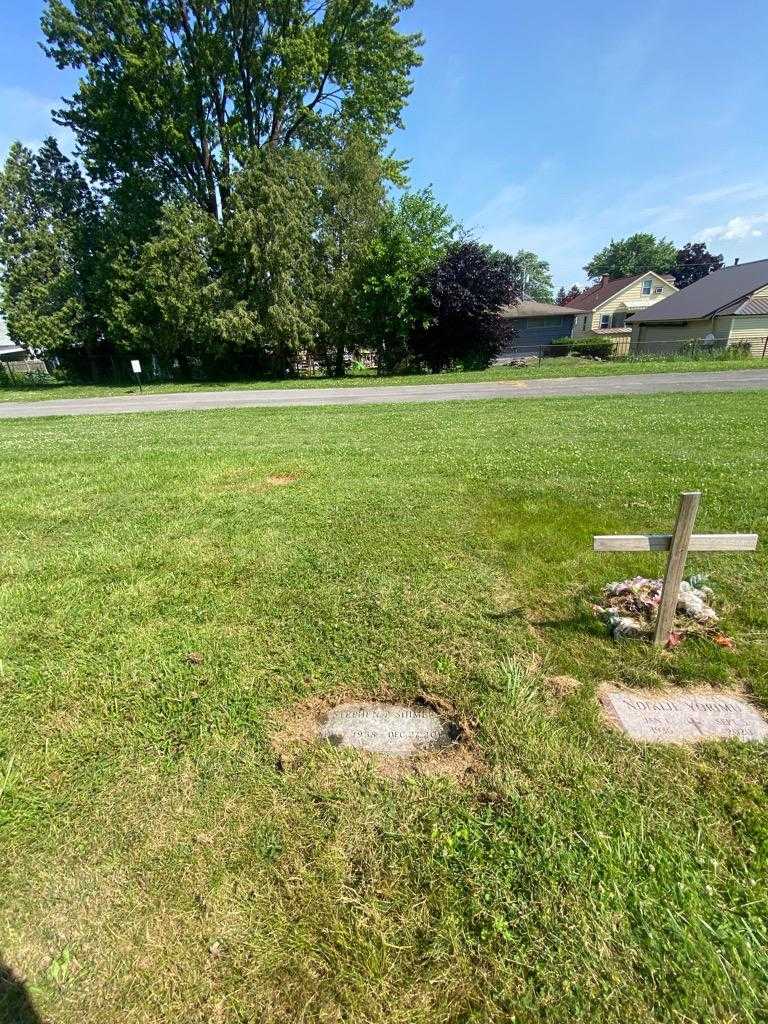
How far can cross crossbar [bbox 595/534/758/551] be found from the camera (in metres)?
2.32

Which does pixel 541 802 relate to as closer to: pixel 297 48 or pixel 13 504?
pixel 13 504

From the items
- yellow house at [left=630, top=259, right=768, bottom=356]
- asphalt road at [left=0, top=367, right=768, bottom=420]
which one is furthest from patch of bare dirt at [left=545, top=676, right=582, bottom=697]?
yellow house at [left=630, top=259, right=768, bottom=356]

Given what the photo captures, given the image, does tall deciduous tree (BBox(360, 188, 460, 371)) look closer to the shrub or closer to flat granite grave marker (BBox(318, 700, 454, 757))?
the shrub

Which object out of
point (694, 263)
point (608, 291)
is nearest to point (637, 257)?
point (694, 263)

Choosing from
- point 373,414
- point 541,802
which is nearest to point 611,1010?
point 541,802

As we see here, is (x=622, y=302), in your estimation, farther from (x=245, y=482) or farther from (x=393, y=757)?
(x=393, y=757)

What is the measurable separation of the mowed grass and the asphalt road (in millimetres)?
10483

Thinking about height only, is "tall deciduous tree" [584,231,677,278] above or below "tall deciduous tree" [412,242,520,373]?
above

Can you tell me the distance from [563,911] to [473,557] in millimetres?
2400

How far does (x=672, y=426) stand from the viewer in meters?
8.16

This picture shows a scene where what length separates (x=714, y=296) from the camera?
27.4 metres

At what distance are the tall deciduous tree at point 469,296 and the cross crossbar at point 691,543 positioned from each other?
68.8 feet

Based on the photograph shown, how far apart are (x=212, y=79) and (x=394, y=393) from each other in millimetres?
18287

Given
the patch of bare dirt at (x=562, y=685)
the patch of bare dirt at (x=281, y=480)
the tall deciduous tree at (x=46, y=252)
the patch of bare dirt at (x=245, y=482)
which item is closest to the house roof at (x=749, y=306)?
the patch of bare dirt at (x=281, y=480)
